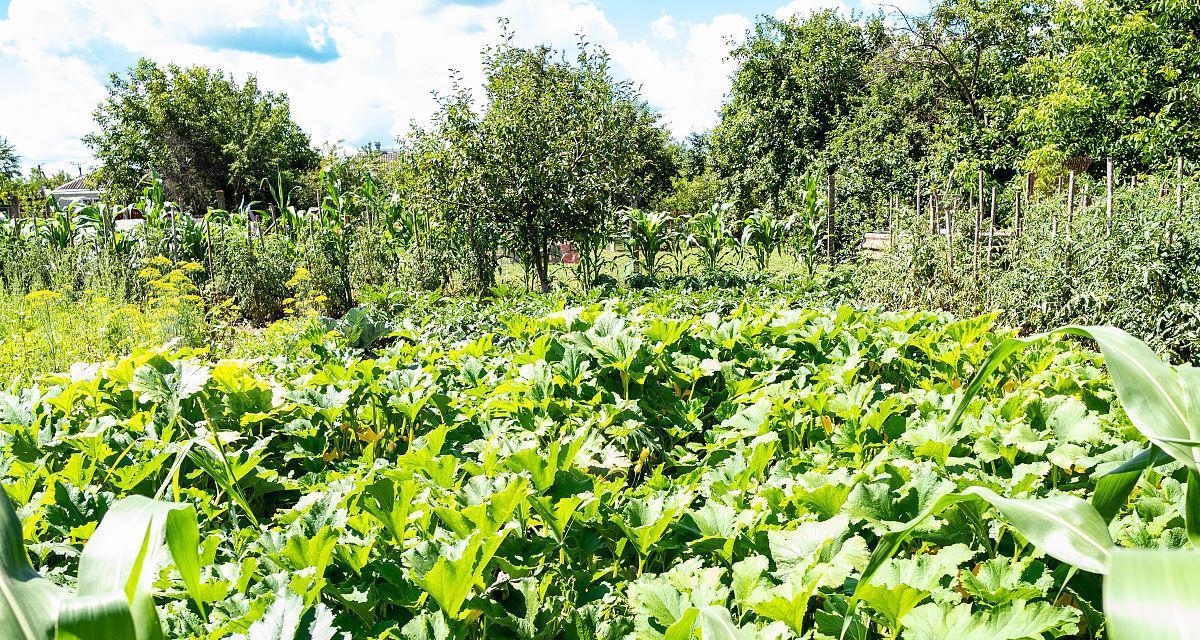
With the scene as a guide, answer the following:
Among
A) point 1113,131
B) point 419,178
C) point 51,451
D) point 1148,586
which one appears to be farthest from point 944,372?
point 1113,131

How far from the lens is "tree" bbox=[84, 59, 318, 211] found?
34.9 meters

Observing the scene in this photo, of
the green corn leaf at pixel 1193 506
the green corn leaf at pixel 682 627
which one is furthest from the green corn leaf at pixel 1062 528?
the green corn leaf at pixel 682 627

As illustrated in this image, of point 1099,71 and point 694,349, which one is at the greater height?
point 1099,71

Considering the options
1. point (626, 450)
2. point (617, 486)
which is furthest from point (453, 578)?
point (626, 450)

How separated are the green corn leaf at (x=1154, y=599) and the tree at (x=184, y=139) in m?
36.4

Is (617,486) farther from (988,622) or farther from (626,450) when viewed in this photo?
(626,450)

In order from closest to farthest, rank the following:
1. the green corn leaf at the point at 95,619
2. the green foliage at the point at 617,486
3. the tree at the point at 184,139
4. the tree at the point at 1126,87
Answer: the green corn leaf at the point at 95,619 → the green foliage at the point at 617,486 → the tree at the point at 1126,87 → the tree at the point at 184,139

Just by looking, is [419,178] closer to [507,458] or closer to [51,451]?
[51,451]

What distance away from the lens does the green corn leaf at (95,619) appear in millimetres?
756

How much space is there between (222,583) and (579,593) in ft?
2.33

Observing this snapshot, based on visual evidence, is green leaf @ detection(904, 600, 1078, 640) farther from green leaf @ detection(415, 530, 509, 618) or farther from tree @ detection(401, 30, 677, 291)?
tree @ detection(401, 30, 677, 291)

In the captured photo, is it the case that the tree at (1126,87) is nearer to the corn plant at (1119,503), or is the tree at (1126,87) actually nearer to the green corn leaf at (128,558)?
the corn plant at (1119,503)

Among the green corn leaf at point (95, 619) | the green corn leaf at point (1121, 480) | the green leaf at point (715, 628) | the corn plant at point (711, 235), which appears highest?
the corn plant at point (711, 235)

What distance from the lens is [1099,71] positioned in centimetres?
1212
